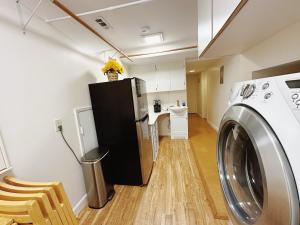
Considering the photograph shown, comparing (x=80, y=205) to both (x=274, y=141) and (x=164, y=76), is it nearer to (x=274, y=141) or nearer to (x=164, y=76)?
(x=274, y=141)

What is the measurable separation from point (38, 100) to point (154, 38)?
1813mm

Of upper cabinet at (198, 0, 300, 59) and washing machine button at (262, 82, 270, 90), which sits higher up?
upper cabinet at (198, 0, 300, 59)

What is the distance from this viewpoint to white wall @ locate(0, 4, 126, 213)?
3.46 feet

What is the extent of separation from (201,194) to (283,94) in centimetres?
170

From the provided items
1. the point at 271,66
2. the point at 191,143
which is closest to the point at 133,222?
the point at 271,66

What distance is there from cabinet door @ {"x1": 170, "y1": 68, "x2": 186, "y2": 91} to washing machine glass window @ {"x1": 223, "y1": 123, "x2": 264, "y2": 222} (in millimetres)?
2894

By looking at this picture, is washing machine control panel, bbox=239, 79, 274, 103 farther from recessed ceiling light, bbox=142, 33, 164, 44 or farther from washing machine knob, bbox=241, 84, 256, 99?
recessed ceiling light, bbox=142, 33, 164, 44

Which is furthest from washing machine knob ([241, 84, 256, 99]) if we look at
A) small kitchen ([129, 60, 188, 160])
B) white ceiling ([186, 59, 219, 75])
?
white ceiling ([186, 59, 219, 75])

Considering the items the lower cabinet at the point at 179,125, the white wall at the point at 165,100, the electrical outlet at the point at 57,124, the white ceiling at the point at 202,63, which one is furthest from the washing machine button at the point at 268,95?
the white ceiling at the point at 202,63

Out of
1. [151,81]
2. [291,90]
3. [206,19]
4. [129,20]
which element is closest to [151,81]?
[151,81]

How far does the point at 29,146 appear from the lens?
1.16m

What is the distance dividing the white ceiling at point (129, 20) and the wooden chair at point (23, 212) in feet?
4.97

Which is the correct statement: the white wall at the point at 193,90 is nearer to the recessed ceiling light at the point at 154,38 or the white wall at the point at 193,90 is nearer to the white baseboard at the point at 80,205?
the recessed ceiling light at the point at 154,38

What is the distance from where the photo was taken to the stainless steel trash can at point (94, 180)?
165cm
